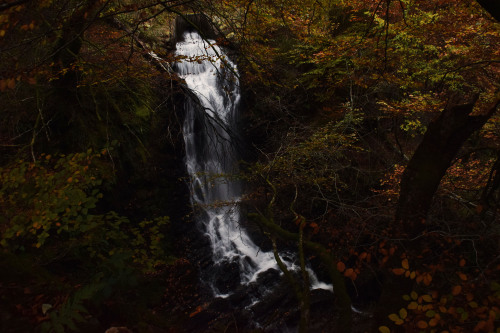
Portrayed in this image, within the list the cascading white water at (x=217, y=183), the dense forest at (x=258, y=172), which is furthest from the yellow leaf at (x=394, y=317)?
the cascading white water at (x=217, y=183)

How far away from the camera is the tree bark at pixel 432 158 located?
87.4 inches

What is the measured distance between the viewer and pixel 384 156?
8.16m

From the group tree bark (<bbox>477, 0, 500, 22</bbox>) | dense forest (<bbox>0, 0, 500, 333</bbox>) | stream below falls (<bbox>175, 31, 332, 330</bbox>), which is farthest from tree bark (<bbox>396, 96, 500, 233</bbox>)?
stream below falls (<bbox>175, 31, 332, 330</bbox>)

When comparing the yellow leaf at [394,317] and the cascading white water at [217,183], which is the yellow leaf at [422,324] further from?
the cascading white water at [217,183]

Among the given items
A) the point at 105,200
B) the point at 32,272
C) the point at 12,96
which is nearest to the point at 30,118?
the point at 12,96

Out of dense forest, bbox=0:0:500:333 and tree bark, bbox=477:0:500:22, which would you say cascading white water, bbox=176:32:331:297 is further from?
tree bark, bbox=477:0:500:22

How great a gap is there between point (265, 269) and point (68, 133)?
6.54m

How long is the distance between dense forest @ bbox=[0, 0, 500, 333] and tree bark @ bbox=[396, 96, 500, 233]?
0.01 m

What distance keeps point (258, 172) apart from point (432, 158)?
334 centimetres

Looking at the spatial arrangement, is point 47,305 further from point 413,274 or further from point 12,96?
point 12,96

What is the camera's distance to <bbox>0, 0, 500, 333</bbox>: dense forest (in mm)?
2533

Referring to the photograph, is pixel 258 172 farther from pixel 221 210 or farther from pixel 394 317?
pixel 221 210

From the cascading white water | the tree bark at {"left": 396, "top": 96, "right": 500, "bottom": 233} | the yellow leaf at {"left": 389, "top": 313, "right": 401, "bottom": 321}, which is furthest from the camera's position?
the cascading white water

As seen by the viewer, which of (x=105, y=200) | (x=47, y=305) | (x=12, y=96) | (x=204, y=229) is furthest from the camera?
(x=204, y=229)
